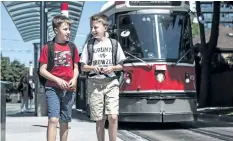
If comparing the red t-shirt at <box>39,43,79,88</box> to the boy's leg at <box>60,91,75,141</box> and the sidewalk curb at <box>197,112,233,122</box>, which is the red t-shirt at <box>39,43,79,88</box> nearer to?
the boy's leg at <box>60,91,75,141</box>

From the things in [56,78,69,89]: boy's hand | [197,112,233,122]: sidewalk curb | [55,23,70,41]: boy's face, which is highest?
[55,23,70,41]: boy's face

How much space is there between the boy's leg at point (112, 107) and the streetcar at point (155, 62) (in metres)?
4.62

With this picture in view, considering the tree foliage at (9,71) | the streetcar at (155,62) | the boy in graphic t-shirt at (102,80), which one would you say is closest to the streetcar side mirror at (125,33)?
the streetcar at (155,62)

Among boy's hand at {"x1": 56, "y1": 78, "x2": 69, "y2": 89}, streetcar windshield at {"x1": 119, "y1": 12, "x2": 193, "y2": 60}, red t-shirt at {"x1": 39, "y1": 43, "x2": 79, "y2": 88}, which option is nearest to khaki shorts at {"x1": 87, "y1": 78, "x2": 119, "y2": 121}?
red t-shirt at {"x1": 39, "y1": 43, "x2": 79, "y2": 88}

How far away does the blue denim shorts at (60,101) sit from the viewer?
250 inches

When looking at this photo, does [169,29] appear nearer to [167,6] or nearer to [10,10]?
[167,6]

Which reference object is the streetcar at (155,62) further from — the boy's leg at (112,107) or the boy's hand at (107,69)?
the boy's hand at (107,69)

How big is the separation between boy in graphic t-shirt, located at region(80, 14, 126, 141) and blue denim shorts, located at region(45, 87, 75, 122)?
0.34 metres

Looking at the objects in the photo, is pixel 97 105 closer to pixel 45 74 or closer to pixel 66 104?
pixel 66 104

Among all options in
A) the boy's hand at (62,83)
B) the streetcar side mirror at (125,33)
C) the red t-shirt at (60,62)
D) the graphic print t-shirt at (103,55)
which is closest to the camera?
the boy's hand at (62,83)

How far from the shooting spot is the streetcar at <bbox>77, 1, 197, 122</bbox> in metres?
11.7

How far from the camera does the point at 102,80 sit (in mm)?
6660

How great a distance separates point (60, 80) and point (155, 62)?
5.73 metres

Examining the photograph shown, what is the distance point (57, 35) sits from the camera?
659 cm
